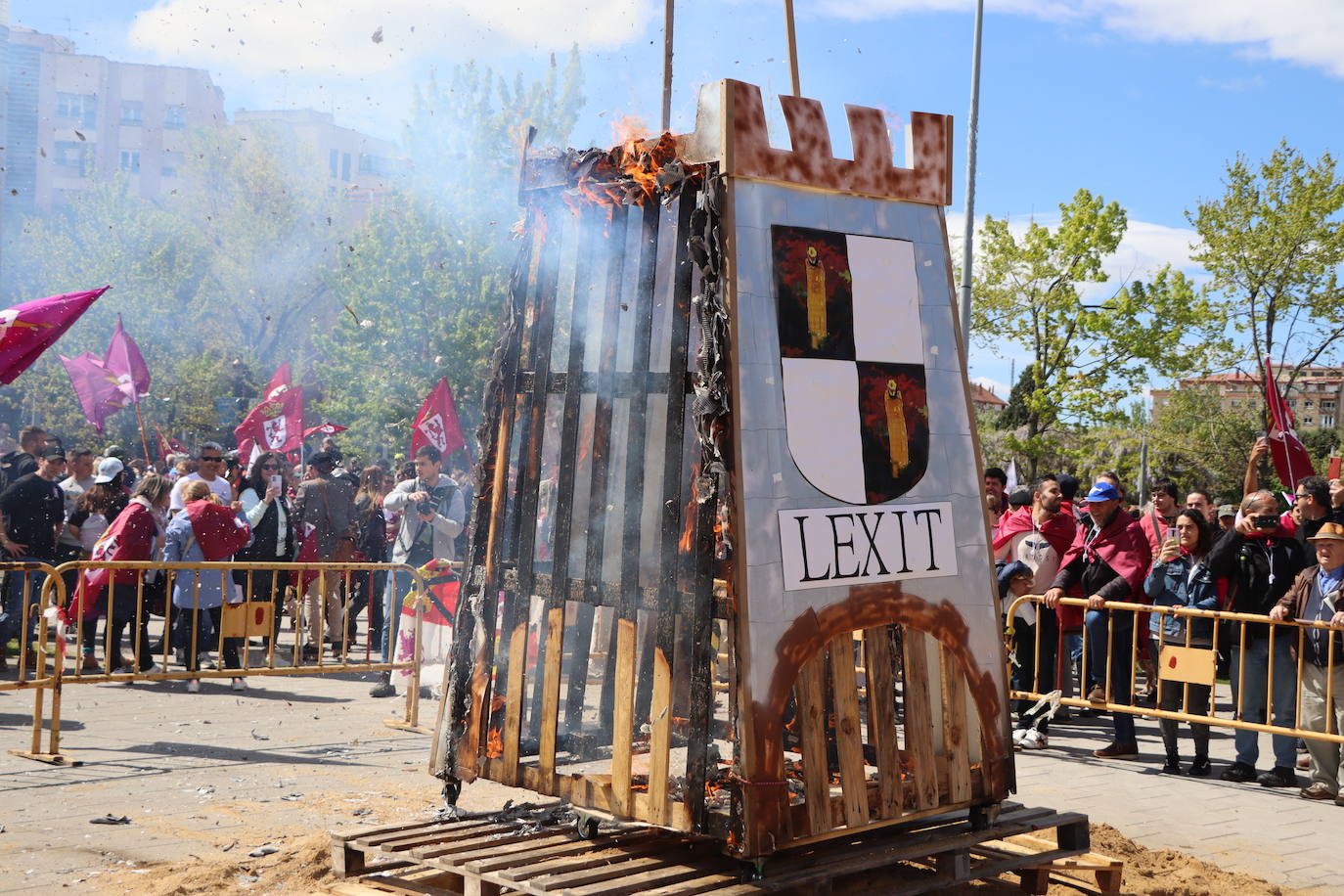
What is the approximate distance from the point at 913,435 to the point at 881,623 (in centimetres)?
74

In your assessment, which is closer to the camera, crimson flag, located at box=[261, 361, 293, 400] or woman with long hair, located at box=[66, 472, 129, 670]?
woman with long hair, located at box=[66, 472, 129, 670]

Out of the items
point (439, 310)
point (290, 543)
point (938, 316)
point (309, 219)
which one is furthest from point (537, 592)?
point (309, 219)

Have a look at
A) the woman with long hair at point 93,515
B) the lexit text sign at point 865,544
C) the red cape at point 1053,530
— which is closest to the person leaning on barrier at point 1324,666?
the red cape at point 1053,530

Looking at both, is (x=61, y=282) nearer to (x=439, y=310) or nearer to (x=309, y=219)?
(x=309, y=219)

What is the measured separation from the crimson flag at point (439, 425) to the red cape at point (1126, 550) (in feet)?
28.5

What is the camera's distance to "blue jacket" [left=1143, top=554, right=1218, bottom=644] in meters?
8.90

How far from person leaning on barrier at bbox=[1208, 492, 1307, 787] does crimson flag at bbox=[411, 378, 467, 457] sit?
983cm

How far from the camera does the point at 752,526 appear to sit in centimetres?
413

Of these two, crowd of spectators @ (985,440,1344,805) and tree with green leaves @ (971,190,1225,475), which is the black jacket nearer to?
crowd of spectators @ (985,440,1344,805)

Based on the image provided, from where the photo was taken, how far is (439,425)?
15.9 m

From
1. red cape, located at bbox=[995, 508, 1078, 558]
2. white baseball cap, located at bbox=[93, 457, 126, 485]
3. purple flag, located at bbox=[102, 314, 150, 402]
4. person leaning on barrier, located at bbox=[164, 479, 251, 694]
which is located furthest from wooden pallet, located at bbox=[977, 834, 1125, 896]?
purple flag, located at bbox=[102, 314, 150, 402]

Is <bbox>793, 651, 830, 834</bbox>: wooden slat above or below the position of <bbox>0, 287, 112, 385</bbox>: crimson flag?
below

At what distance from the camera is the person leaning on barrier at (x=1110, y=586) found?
9.35 meters

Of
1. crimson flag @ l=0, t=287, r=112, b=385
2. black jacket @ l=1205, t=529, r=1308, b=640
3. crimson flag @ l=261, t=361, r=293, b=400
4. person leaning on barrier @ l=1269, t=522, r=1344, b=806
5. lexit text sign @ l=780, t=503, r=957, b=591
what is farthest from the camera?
crimson flag @ l=261, t=361, r=293, b=400
